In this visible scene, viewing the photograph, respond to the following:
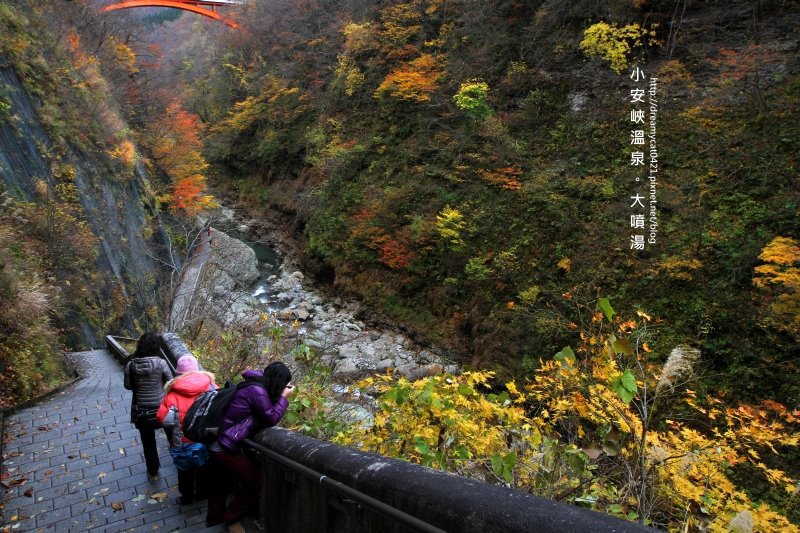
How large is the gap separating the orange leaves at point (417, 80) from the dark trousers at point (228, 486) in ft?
58.2

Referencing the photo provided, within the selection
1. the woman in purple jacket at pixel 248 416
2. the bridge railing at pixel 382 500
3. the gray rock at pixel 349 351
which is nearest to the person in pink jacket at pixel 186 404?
the woman in purple jacket at pixel 248 416

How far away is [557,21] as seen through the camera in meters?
16.1

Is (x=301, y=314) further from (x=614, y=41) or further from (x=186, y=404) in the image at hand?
(x=614, y=41)

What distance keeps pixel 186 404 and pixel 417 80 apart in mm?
18231

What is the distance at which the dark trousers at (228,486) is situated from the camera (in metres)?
3.09

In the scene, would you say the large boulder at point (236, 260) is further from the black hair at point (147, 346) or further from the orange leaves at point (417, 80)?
the black hair at point (147, 346)

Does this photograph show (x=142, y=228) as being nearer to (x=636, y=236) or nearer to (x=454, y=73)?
(x=454, y=73)

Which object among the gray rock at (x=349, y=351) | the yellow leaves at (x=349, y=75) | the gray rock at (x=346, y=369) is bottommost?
the gray rock at (x=346, y=369)

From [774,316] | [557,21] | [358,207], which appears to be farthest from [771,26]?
[358,207]

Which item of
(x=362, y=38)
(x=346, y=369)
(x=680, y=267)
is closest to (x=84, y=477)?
(x=346, y=369)

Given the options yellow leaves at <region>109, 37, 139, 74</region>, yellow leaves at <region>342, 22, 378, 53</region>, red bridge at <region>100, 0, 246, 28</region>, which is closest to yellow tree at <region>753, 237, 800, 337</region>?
yellow leaves at <region>342, 22, 378, 53</region>

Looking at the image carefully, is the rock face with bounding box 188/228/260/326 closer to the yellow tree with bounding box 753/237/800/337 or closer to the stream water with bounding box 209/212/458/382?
the stream water with bounding box 209/212/458/382

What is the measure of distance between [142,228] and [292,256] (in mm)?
7353

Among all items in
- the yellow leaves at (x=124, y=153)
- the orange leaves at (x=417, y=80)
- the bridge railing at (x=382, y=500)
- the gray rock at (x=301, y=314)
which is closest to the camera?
the bridge railing at (x=382, y=500)
